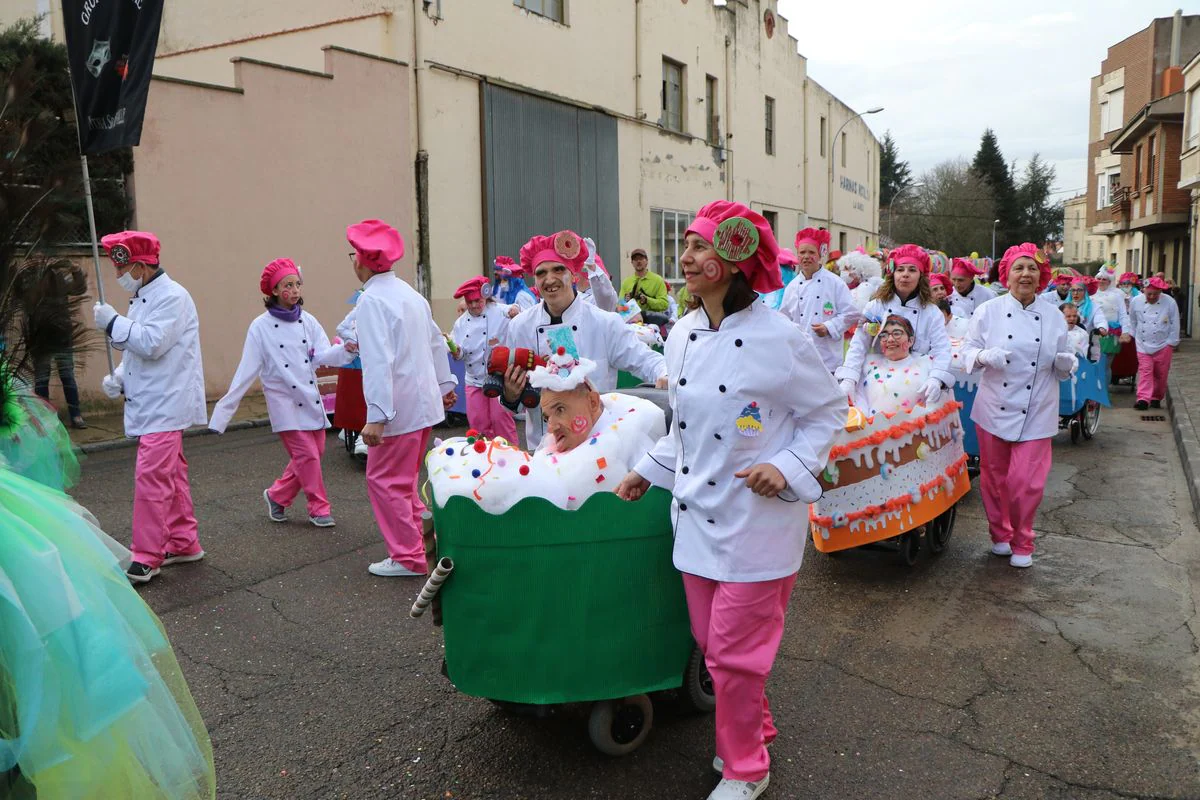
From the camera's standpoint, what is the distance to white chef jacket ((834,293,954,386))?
6098 mm

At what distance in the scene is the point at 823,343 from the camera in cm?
947

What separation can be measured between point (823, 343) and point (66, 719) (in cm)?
843

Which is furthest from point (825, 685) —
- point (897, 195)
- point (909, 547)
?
point (897, 195)

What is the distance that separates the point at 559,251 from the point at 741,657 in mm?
2906

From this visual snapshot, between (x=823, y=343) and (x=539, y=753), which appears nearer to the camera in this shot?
(x=539, y=753)

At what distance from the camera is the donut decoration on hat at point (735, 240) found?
300cm

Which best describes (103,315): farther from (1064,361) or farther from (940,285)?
(940,285)

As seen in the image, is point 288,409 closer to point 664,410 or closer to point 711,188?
point 664,410

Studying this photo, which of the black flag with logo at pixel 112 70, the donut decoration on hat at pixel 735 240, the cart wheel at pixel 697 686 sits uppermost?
the black flag with logo at pixel 112 70

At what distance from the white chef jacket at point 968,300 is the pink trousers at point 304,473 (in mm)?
6991

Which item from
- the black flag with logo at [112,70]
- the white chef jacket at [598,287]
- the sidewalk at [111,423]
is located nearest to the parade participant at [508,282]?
the white chef jacket at [598,287]

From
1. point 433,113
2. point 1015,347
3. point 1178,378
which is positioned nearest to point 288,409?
point 1015,347

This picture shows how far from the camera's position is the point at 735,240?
3012mm

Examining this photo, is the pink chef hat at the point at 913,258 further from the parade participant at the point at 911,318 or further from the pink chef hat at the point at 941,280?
the pink chef hat at the point at 941,280
